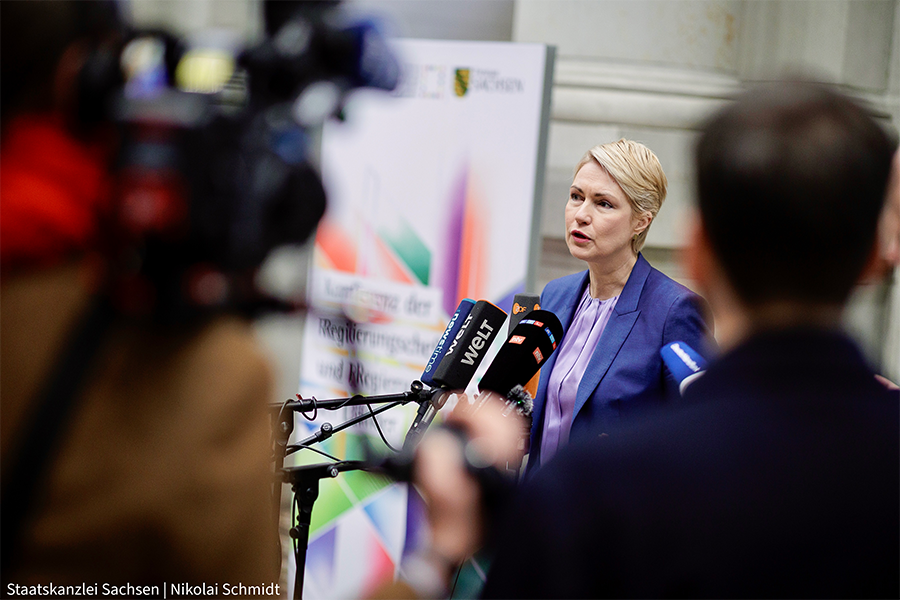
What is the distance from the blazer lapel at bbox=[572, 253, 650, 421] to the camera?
6.18ft

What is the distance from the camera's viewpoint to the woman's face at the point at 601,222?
2.08 meters

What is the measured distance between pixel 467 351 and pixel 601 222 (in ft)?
2.35

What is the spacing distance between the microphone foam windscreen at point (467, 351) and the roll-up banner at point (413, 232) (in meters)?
1.38

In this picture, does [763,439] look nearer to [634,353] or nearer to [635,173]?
[634,353]

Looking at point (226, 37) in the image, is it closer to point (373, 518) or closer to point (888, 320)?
point (373, 518)

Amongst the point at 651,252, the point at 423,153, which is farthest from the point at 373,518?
the point at 651,252

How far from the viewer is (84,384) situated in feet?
2.08

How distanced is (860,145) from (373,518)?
8.84 feet

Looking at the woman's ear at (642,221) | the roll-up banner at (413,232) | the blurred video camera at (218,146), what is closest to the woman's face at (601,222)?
the woman's ear at (642,221)

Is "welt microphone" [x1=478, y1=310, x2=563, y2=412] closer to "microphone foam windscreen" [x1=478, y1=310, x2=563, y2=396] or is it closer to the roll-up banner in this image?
"microphone foam windscreen" [x1=478, y1=310, x2=563, y2=396]

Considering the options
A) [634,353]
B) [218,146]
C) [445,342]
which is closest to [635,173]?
[634,353]

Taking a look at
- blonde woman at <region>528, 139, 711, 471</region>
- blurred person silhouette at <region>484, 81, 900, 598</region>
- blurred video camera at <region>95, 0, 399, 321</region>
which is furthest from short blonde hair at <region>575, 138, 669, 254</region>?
blurred video camera at <region>95, 0, 399, 321</region>

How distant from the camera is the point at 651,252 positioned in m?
3.95

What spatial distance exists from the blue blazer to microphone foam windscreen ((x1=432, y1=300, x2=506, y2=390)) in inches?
15.4
